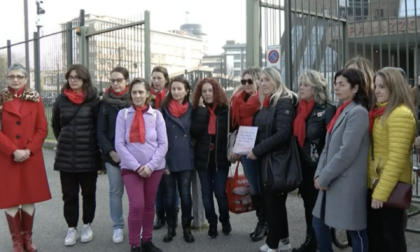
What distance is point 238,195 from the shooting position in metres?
5.35

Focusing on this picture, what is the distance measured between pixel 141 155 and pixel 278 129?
4.41 ft

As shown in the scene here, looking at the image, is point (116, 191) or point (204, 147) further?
point (116, 191)

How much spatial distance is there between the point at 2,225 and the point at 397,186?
15.3ft

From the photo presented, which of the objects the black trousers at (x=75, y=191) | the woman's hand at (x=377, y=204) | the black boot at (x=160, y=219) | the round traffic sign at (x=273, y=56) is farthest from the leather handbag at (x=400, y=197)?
the round traffic sign at (x=273, y=56)

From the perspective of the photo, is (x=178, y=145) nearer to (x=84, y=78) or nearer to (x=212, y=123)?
(x=212, y=123)

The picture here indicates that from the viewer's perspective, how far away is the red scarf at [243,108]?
16.7ft

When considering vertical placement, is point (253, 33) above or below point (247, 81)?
above

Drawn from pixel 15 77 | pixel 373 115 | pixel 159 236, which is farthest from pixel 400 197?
pixel 15 77

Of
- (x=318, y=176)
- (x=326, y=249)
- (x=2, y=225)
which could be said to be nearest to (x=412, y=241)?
(x=326, y=249)

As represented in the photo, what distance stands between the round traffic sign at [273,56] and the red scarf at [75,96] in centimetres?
294

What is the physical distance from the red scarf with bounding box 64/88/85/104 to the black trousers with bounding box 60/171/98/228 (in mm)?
770

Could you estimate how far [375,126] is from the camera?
3801mm

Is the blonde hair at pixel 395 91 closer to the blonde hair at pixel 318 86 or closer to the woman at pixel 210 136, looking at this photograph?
the blonde hair at pixel 318 86

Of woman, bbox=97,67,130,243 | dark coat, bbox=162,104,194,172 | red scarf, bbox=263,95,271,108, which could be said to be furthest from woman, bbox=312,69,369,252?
woman, bbox=97,67,130,243
